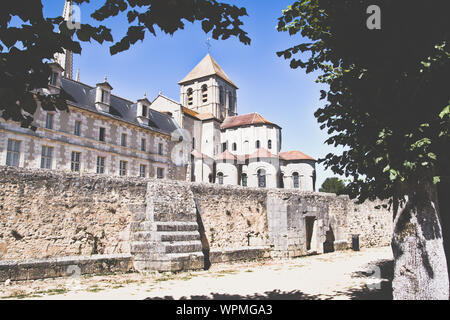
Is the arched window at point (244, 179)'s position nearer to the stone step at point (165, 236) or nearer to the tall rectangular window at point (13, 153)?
the tall rectangular window at point (13, 153)

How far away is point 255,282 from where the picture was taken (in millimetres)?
8562

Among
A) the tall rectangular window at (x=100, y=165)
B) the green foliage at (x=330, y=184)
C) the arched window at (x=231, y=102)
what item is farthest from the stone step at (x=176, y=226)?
the green foliage at (x=330, y=184)

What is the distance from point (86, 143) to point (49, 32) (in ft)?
64.0

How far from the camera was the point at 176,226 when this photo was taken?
33.3ft

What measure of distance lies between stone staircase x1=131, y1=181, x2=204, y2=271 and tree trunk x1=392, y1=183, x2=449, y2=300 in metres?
6.32

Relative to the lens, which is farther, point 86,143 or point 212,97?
point 212,97

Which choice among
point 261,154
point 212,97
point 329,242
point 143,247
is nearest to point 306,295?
point 143,247

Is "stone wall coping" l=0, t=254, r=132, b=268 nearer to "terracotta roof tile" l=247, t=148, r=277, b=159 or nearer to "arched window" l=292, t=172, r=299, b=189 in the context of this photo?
"terracotta roof tile" l=247, t=148, r=277, b=159

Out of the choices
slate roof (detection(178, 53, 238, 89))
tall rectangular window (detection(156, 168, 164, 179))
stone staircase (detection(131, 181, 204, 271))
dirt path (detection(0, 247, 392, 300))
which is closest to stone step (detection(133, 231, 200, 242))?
stone staircase (detection(131, 181, 204, 271))

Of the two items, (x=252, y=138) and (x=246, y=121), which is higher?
(x=246, y=121)

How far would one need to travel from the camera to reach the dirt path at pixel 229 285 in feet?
22.6

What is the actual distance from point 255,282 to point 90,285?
4.04m

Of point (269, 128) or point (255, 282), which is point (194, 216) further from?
point (269, 128)

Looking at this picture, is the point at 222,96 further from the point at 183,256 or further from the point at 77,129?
the point at 183,256
